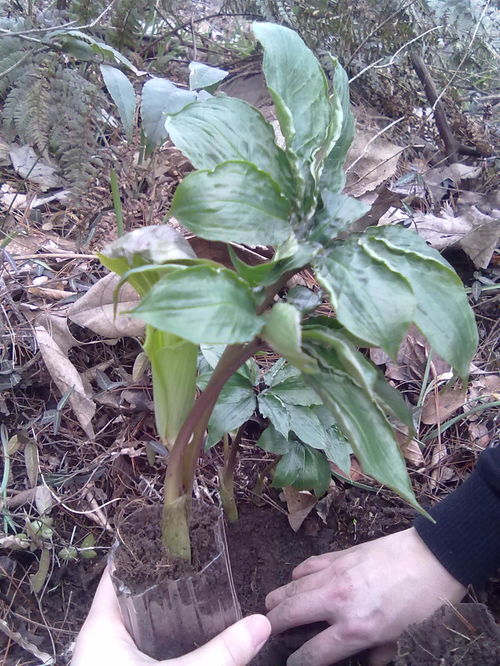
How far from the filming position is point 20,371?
3.94 feet

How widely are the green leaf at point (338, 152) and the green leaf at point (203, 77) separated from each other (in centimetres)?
38

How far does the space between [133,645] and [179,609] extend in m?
0.09

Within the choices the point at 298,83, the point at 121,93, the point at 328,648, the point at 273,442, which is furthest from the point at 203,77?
the point at 328,648

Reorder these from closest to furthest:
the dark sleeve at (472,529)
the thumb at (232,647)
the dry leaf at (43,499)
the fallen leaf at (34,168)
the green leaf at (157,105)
Result: the thumb at (232,647) < the green leaf at (157,105) < the dark sleeve at (472,529) < the dry leaf at (43,499) < the fallen leaf at (34,168)

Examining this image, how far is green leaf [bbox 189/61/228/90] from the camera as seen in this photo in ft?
3.14

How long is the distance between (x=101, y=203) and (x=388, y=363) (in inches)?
34.8

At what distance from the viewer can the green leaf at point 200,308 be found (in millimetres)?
455

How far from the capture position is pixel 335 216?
576 mm

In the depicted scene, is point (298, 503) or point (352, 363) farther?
point (298, 503)

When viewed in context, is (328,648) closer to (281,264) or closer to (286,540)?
(286,540)

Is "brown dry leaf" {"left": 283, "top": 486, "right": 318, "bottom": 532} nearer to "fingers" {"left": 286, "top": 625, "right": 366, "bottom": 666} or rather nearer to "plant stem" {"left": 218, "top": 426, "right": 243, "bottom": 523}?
"plant stem" {"left": 218, "top": 426, "right": 243, "bottom": 523}

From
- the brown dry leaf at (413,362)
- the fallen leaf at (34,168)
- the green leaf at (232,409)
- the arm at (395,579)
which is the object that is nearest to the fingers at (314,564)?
the arm at (395,579)

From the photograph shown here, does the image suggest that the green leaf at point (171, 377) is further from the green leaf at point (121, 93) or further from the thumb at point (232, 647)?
the green leaf at point (121, 93)

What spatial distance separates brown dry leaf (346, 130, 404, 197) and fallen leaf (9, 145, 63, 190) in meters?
0.86
